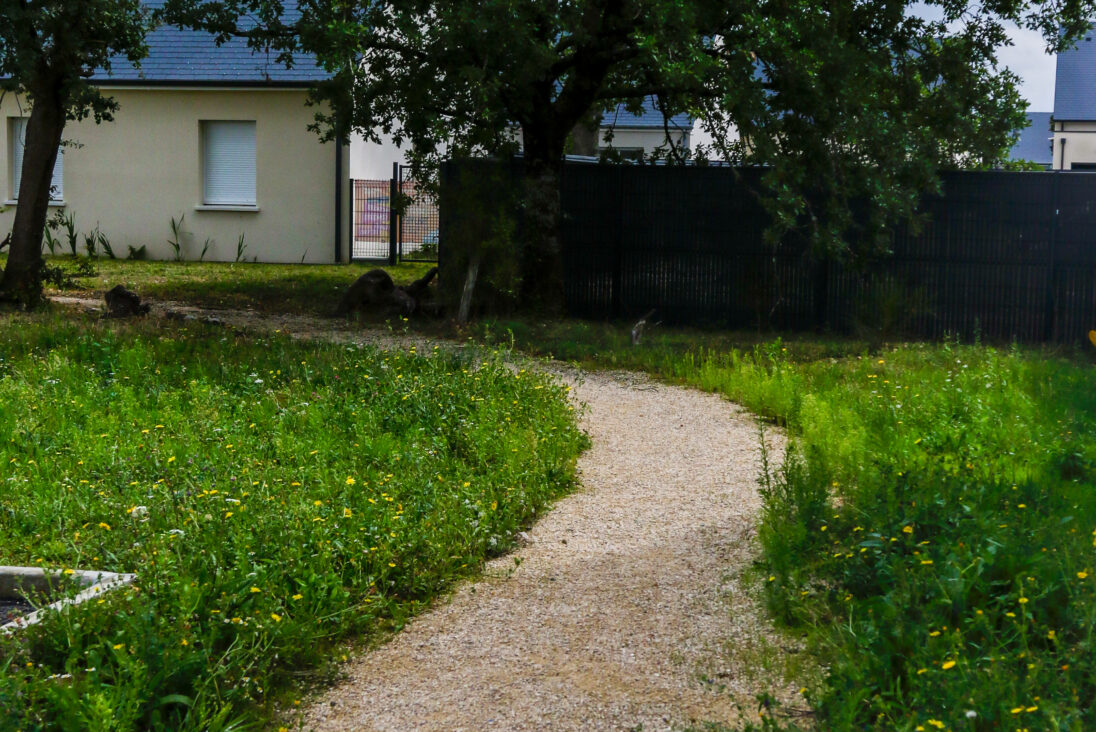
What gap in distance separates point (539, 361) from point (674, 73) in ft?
10.1

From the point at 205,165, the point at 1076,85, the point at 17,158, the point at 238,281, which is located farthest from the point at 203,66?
the point at 1076,85

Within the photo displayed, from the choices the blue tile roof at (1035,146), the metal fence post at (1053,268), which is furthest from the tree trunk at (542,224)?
the blue tile roof at (1035,146)

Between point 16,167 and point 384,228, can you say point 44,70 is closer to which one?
point 384,228

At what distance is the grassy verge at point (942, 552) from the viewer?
3.53 m

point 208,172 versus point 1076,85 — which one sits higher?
point 1076,85

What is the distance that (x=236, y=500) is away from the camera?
5371 millimetres

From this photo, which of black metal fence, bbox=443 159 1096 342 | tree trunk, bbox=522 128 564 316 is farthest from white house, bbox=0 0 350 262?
black metal fence, bbox=443 159 1096 342

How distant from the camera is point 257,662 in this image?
4219 millimetres

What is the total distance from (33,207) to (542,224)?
19.6 feet

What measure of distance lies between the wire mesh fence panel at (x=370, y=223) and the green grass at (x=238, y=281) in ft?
2.97

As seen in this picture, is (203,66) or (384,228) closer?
(203,66)

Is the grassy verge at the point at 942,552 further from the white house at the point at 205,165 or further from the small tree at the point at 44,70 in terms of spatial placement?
the white house at the point at 205,165

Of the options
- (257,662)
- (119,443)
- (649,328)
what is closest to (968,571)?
(257,662)

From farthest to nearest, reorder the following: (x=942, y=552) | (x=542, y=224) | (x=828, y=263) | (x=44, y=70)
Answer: (x=542, y=224) < (x=828, y=263) < (x=44, y=70) < (x=942, y=552)
